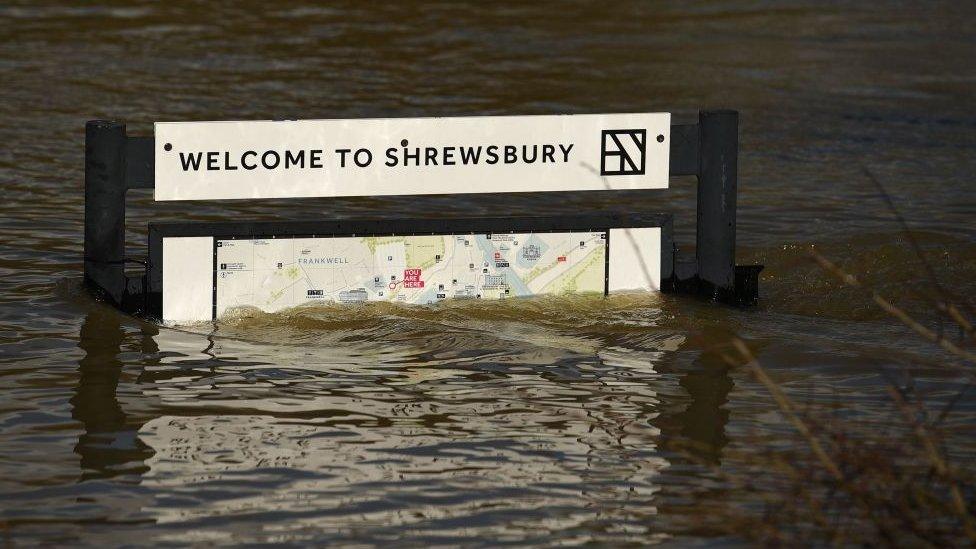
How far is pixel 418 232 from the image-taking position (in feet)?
28.0

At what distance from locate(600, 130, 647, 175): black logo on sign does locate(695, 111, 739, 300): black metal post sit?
1.11 feet

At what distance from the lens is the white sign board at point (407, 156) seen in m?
8.10

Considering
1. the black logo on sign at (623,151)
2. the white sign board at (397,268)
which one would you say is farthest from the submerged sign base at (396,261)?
the black logo on sign at (623,151)

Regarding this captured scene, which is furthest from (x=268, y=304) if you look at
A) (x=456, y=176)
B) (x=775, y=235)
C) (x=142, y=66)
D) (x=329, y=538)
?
(x=142, y=66)

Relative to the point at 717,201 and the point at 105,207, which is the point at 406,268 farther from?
the point at 717,201

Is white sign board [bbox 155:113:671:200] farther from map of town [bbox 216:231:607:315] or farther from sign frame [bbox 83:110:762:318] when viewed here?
map of town [bbox 216:231:607:315]

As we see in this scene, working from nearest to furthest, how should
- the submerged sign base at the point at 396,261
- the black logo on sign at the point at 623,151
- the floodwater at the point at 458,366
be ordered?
1. the floodwater at the point at 458,366
2. the submerged sign base at the point at 396,261
3. the black logo on sign at the point at 623,151

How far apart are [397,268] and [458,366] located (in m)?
1.00

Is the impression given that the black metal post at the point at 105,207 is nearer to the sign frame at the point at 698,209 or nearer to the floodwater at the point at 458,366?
the sign frame at the point at 698,209

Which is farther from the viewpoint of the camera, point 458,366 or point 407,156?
point 407,156

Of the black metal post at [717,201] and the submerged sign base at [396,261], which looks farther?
the black metal post at [717,201]

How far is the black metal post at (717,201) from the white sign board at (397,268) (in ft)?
0.86

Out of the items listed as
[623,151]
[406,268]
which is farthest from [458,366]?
[623,151]

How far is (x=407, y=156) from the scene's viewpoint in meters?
8.27
